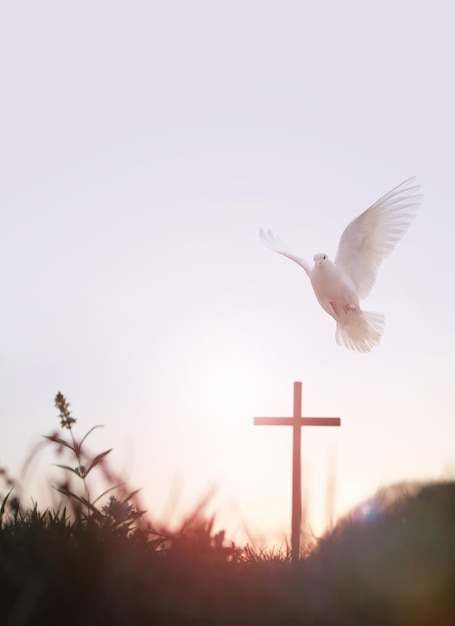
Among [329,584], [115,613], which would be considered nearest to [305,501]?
[329,584]

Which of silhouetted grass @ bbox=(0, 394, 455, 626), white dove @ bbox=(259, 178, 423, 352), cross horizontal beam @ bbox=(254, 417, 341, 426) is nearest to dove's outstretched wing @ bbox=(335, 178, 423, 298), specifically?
white dove @ bbox=(259, 178, 423, 352)

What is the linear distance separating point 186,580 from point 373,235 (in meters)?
9.46

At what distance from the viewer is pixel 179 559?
2.67 metres

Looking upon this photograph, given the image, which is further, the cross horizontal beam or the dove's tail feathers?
the dove's tail feathers

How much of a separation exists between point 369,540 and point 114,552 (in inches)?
55.8

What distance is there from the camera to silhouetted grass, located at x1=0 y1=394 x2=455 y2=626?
2496 mm

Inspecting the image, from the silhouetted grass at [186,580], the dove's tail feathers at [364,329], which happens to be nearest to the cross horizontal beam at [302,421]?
the dove's tail feathers at [364,329]

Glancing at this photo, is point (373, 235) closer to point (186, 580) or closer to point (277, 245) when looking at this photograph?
point (277, 245)

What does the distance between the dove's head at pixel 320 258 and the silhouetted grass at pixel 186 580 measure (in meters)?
7.59

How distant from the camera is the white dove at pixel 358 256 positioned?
11.0 meters

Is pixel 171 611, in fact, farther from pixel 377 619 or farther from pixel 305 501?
pixel 305 501

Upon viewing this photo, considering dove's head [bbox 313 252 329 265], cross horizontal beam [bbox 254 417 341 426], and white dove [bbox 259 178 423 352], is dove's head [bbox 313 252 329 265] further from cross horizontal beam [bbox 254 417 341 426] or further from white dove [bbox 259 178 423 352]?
cross horizontal beam [bbox 254 417 341 426]

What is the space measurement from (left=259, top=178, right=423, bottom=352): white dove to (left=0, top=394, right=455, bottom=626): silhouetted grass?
7.69m

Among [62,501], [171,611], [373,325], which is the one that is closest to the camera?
[171,611]
